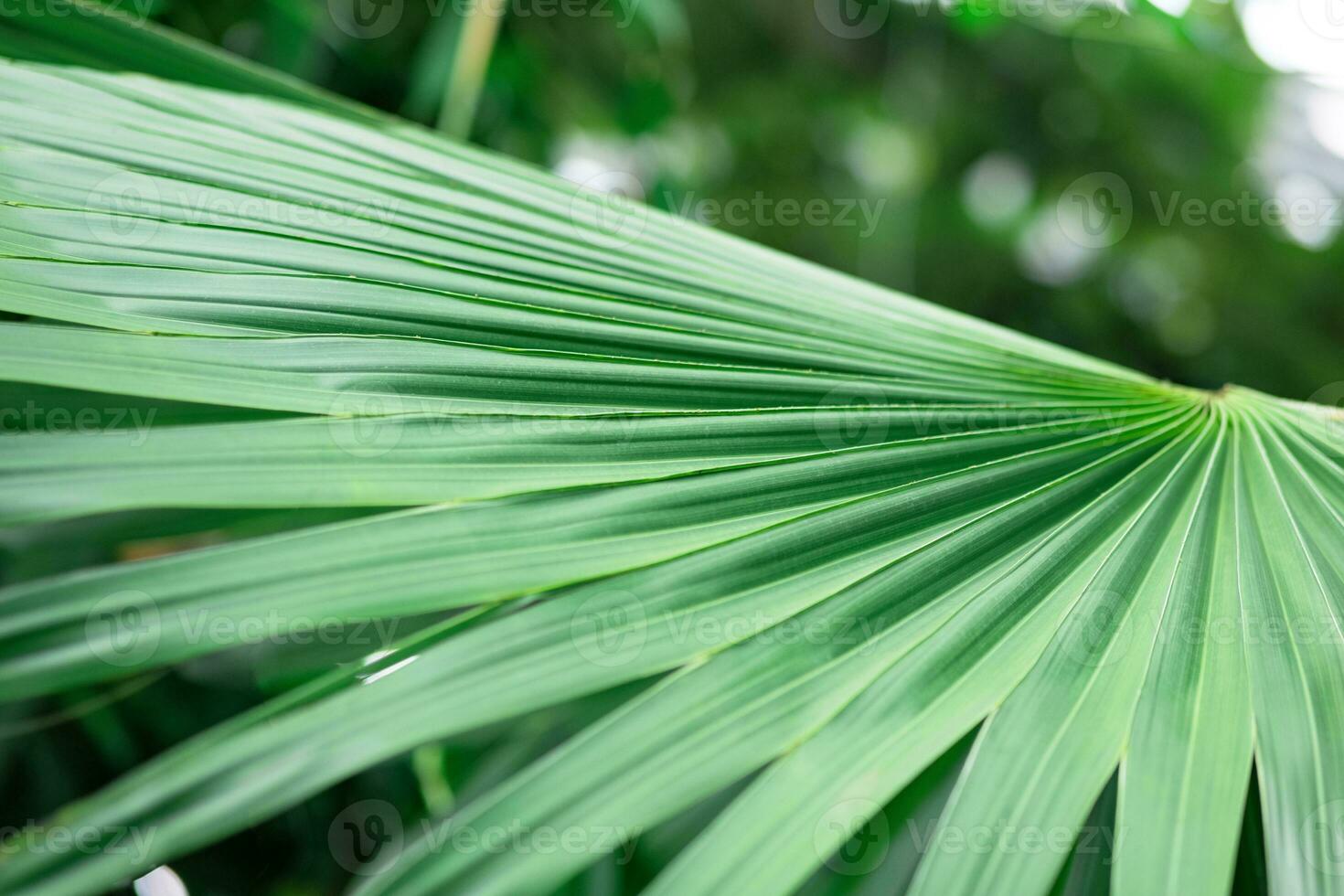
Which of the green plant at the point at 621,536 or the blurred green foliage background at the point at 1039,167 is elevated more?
the blurred green foliage background at the point at 1039,167

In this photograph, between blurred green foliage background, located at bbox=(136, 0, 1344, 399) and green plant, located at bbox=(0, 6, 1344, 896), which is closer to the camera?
green plant, located at bbox=(0, 6, 1344, 896)

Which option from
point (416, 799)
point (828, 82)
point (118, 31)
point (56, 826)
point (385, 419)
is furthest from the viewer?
point (828, 82)

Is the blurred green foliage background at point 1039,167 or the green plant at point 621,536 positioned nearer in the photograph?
the green plant at point 621,536

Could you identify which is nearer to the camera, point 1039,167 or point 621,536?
point 621,536

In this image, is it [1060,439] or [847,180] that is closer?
[1060,439]

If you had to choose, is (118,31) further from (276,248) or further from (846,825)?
(846,825)

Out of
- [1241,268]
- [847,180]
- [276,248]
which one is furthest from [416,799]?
[1241,268]

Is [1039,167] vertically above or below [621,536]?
above

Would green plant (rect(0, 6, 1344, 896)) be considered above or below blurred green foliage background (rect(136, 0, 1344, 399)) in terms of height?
below
